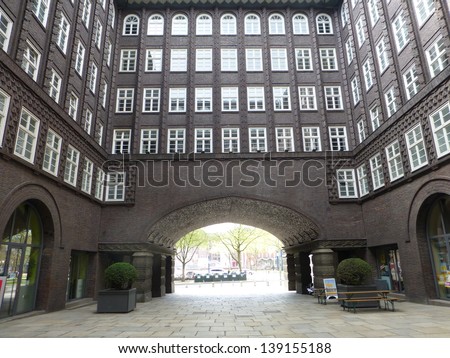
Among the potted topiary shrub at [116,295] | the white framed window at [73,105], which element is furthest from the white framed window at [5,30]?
the potted topiary shrub at [116,295]

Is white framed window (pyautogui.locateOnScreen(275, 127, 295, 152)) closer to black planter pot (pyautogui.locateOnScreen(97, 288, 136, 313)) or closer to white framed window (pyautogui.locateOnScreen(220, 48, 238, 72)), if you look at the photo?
white framed window (pyautogui.locateOnScreen(220, 48, 238, 72))

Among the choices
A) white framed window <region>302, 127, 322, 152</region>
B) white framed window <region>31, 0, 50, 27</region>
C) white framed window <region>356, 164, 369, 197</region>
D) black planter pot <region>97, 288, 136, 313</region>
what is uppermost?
white framed window <region>31, 0, 50, 27</region>

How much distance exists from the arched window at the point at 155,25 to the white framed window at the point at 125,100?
226 inches

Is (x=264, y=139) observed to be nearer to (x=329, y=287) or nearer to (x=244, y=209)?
(x=244, y=209)

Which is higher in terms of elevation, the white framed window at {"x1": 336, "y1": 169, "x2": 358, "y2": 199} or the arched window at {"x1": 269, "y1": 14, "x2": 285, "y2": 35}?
the arched window at {"x1": 269, "y1": 14, "x2": 285, "y2": 35}

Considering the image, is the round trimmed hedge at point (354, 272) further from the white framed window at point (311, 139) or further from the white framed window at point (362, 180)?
the white framed window at point (311, 139)

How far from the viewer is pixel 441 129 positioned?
14.6m

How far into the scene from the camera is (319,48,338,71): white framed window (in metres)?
26.3

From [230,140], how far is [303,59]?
9.36 m

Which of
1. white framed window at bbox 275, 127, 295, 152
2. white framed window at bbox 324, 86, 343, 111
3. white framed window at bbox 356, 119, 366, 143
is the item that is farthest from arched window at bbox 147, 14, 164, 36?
white framed window at bbox 356, 119, 366, 143

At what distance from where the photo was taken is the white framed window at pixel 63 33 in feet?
58.6

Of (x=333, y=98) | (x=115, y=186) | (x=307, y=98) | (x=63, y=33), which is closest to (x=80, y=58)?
(x=63, y=33)

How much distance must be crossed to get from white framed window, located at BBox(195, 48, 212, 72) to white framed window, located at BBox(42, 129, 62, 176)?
13545 millimetres

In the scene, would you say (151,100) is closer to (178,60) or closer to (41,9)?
(178,60)
